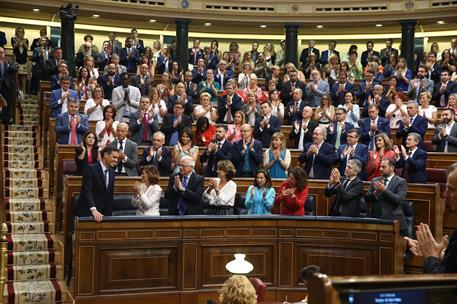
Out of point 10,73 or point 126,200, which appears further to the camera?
point 10,73

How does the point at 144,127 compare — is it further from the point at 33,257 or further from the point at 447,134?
the point at 447,134

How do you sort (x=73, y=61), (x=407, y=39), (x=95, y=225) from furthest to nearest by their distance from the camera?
1. (x=407, y=39)
2. (x=73, y=61)
3. (x=95, y=225)

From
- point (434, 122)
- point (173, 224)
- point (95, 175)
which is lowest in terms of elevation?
point (173, 224)

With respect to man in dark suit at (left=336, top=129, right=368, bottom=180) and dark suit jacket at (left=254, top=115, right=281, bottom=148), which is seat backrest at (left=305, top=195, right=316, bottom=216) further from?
dark suit jacket at (left=254, top=115, right=281, bottom=148)

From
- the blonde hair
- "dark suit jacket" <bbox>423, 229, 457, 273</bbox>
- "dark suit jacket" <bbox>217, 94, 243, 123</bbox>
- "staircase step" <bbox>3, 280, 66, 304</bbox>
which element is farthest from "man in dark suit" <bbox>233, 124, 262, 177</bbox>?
"dark suit jacket" <bbox>423, 229, 457, 273</bbox>

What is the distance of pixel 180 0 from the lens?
13906mm

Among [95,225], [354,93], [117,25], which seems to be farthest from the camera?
[117,25]

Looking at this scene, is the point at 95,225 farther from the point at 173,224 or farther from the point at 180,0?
the point at 180,0

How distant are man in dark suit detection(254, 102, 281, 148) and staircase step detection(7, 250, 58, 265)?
8.57 feet

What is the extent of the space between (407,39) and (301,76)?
14.3 feet

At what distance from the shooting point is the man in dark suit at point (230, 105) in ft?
28.3

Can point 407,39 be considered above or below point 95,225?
above

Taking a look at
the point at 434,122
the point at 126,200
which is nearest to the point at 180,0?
the point at 434,122

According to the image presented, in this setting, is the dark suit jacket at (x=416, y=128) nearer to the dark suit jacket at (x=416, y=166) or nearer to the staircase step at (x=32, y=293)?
the dark suit jacket at (x=416, y=166)
